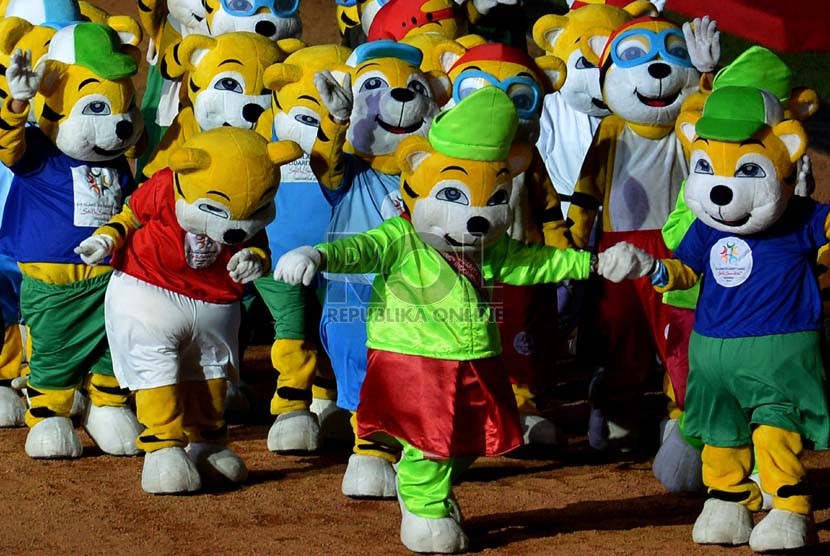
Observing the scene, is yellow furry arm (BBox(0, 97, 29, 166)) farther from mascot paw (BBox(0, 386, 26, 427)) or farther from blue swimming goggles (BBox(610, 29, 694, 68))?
blue swimming goggles (BBox(610, 29, 694, 68))

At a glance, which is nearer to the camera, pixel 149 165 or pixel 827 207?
pixel 827 207

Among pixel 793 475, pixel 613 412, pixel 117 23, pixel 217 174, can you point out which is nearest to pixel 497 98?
pixel 217 174

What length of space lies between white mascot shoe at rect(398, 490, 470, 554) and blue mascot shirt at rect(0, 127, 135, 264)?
2019 mm

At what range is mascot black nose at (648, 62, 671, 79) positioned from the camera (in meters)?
7.15

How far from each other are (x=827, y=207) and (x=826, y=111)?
344 inches

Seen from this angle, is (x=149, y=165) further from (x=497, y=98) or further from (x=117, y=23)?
(x=497, y=98)

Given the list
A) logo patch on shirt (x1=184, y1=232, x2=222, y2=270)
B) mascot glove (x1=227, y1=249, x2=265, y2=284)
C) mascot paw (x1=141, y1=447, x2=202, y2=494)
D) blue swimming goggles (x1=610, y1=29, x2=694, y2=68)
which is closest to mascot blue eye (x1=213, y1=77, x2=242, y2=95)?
logo patch on shirt (x1=184, y1=232, x2=222, y2=270)

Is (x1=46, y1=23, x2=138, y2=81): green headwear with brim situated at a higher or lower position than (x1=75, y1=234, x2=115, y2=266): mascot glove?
higher

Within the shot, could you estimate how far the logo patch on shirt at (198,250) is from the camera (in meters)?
6.36

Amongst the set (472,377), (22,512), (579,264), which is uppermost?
(579,264)

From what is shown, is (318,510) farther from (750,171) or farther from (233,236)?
(750,171)

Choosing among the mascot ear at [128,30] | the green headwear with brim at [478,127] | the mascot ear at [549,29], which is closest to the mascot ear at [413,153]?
the green headwear with brim at [478,127]

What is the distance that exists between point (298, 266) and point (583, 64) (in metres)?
3.09

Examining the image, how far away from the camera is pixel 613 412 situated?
7.38 m
